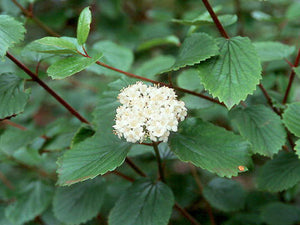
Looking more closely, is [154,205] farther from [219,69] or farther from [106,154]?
[219,69]

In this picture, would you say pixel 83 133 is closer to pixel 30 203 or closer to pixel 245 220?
pixel 30 203

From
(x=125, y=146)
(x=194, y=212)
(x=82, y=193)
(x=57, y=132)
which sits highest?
(x=125, y=146)

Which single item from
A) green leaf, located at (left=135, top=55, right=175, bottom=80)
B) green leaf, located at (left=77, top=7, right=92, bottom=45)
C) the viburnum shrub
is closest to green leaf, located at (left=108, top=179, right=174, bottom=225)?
the viburnum shrub

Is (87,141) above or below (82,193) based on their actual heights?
above

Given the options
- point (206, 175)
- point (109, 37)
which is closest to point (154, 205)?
point (206, 175)

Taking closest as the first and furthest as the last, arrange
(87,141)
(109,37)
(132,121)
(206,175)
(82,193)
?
1. (132,121)
2. (87,141)
3. (82,193)
4. (206,175)
5. (109,37)

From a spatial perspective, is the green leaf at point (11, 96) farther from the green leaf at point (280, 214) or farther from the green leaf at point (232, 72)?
the green leaf at point (280, 214)

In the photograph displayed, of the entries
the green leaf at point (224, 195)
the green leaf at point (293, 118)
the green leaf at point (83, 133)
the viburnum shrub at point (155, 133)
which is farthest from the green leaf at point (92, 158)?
the green leaf at point (224, 195)

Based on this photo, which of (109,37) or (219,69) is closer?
(219,69)
